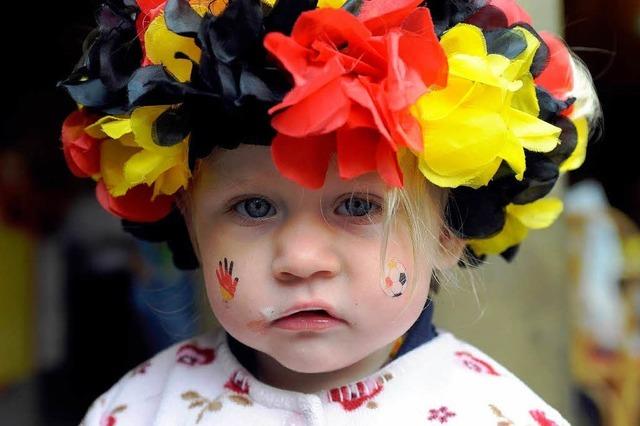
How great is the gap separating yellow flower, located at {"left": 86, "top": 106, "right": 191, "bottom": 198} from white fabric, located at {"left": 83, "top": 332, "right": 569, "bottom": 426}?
276 mm

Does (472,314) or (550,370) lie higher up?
(472,314)

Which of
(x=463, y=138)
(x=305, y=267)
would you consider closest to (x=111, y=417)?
(x=305, y=267)

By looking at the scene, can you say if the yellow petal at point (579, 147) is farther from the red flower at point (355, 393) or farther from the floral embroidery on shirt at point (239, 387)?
the floral embroidery on shirt at point (239, 387)

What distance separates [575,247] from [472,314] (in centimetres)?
112

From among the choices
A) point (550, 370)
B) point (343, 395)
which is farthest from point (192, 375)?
point (550, 370)

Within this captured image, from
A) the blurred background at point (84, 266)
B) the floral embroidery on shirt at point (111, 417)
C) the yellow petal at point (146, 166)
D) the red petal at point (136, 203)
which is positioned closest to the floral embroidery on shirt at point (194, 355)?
the floral embroidery on shirt at point (111, 417)

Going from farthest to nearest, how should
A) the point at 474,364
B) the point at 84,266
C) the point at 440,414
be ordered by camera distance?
the point at 84,266
the point at 474,364
the point at 440,414

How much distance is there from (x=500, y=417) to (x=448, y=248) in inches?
9.1

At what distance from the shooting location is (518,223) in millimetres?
1251

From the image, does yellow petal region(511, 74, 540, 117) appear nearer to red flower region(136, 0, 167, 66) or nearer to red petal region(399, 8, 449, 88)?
red petal region(399, 8, 449, 88)

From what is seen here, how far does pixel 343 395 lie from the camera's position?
3.60ft

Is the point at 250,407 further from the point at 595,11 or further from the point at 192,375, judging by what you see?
the point at 595,11

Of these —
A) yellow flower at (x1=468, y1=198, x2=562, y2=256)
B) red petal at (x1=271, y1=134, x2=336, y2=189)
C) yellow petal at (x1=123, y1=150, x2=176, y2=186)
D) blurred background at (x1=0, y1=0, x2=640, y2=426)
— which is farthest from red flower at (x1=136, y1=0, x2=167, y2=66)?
blurred background at (x1=0, y1=0, x2=640, y2=426)

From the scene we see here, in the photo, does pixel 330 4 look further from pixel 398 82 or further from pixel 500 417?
pixel 500 417
